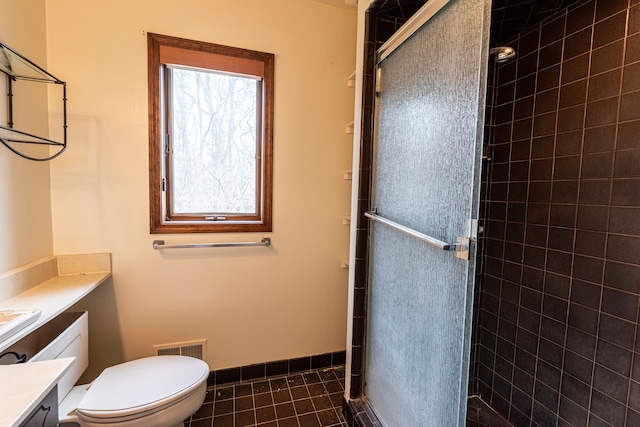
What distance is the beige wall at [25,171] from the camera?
4.04 feet

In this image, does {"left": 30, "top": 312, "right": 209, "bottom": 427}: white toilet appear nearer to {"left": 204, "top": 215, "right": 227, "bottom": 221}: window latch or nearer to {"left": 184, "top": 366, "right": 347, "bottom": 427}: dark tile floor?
{"left": 184, "top": 366, "right": 347, "bottom": 427}: dark tile floor

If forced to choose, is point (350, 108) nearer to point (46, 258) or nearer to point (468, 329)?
point (468, 329)

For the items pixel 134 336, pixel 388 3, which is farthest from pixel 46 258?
pixel 388 3

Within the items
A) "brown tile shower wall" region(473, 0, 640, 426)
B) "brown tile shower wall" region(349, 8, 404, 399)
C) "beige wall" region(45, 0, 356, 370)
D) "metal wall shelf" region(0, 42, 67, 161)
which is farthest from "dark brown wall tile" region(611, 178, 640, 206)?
"metal wall shelf" region(0, 42, 67, 161)

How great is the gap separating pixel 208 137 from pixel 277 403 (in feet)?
5.47

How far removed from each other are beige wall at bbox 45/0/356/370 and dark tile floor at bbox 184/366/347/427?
0.17 metres

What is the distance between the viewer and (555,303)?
1.43 meters

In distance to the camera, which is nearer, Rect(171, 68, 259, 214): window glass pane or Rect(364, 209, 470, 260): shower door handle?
Rect(364, 209, 470, 260): shower door handle

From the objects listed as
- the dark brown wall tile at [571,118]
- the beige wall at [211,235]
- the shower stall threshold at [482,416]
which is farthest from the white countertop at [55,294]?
the dark brown wall tile at [571,118]

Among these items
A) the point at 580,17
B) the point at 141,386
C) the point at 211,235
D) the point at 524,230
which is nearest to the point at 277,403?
the point at 141,386

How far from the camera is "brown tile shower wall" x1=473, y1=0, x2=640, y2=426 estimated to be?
1169mm

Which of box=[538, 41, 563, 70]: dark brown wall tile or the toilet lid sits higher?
box=[538, 41, 563, 70]: dark brown wall tile

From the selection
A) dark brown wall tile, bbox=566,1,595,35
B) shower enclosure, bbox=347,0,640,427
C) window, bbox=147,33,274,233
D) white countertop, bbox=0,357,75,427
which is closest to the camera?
white countertop, bbox=0,357,75,427

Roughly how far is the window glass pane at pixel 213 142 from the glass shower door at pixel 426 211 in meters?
0.85
